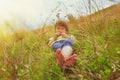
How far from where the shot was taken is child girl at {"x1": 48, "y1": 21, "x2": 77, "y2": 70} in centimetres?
465

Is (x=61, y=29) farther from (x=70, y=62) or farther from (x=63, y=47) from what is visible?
(x=70, y=62)

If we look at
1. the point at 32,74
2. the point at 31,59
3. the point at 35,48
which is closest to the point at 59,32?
the point at 35,48

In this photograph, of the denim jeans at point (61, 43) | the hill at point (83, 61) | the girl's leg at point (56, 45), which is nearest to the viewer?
the hill at point (83, 61)

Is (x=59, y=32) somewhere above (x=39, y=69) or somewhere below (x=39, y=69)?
above

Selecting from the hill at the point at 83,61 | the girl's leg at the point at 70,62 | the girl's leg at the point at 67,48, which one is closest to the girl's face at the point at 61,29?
the hill at the point at 83,61

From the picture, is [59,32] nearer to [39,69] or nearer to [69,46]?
[69,46]

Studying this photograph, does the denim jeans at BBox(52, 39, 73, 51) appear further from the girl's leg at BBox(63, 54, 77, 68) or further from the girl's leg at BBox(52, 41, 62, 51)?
the girl's leg at BBox(63, 54, 77, 68)

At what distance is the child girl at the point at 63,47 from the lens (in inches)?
183

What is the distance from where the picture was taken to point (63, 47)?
17.7 feet

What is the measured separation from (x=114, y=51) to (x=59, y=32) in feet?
5.49

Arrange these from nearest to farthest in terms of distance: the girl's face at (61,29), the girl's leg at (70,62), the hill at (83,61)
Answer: the hill at (83,61), the girl's leg at (70,62), the girl's face at (61,29)

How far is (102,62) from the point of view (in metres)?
4.15

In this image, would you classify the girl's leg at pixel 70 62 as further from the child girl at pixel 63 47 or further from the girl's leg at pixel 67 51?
the girl's leg at pixel 67 51

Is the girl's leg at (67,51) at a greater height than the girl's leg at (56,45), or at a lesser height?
lesser
